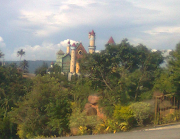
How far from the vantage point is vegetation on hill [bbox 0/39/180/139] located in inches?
451

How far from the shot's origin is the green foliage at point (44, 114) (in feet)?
42.1

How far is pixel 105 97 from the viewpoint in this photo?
12789 mm

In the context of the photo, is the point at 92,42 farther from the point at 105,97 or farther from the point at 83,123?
the point at 83,123

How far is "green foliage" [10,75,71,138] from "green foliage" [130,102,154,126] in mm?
4248

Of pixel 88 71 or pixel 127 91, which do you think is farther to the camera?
pixel 88 71

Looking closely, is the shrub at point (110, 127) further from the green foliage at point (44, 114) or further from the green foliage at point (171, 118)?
the green foliage at point (44, 114)

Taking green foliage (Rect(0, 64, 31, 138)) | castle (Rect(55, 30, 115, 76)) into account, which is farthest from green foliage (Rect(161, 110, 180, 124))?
castle (Rect(55, 30, 115, 76))

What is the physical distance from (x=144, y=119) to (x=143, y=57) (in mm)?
5016

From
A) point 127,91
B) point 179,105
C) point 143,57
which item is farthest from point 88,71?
point 179,105

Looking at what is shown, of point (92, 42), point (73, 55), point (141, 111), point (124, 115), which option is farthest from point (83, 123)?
→ point (73, 55)

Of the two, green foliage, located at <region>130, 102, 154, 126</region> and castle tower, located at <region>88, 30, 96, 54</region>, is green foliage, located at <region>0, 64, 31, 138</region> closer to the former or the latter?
green foliage, located at <region>130, 102, 154, 126</region>

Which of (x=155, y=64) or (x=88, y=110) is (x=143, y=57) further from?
(x=88, y=110)

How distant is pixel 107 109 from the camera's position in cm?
1212

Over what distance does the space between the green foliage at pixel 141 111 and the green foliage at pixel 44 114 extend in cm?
425
